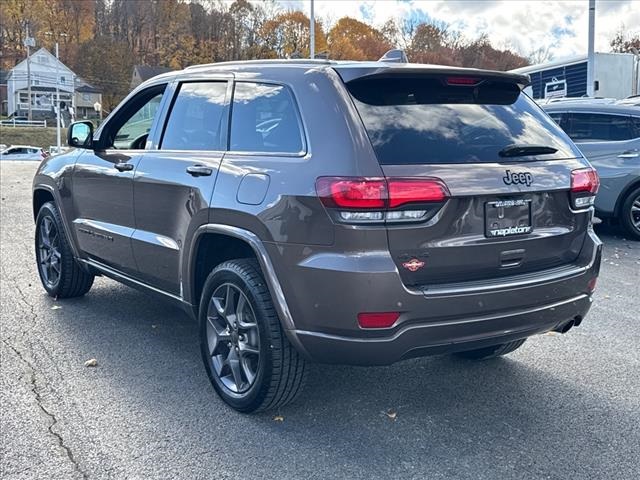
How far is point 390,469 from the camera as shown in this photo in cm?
306

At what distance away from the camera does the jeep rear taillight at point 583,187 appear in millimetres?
3525

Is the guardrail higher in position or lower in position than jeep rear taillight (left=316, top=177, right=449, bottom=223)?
higher

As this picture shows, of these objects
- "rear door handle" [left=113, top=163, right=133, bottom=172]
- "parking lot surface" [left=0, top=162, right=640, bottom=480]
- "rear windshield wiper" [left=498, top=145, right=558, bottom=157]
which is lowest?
"parking lot surface" [left=0, top=162, right=640, bottom=480]

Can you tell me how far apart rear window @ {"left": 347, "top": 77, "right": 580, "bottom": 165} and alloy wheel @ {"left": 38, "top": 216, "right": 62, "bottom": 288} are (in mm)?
3648

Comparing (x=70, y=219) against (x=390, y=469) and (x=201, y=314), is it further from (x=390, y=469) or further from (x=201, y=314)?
(x=390, y=469)

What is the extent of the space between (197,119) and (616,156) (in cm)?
682

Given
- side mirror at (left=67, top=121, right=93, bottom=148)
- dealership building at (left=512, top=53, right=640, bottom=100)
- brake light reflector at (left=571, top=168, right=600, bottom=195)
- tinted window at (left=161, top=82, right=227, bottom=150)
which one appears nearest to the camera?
brake light reflector at (left=571, top=168, right=600, bottom=195)

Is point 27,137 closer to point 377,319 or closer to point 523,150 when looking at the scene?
point 523,150

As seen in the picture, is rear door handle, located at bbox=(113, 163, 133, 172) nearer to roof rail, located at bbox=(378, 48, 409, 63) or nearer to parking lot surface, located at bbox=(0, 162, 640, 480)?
parking lot surface, located at bbox=(0, 162, 640, 480)

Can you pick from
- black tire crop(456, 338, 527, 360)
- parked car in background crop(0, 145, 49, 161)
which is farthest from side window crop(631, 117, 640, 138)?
parked car in background crop(0, 145, 49, 161)

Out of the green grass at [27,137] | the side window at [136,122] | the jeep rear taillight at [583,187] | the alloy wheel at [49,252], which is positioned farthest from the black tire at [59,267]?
the green grass at [27,137]

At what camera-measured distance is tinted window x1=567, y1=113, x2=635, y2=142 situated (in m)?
9.05

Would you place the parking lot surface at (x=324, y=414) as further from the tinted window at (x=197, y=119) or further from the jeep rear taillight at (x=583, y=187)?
the tinted window at (x=197, y=119)

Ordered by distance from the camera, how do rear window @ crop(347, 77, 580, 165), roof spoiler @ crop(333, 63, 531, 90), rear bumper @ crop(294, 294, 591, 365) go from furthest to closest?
roof spoiler @ crop(333, 63, 531, 90), rear window @ crop(347, 77, 580, 165), rear bumper @ crop(294, 294, 591, 365)
